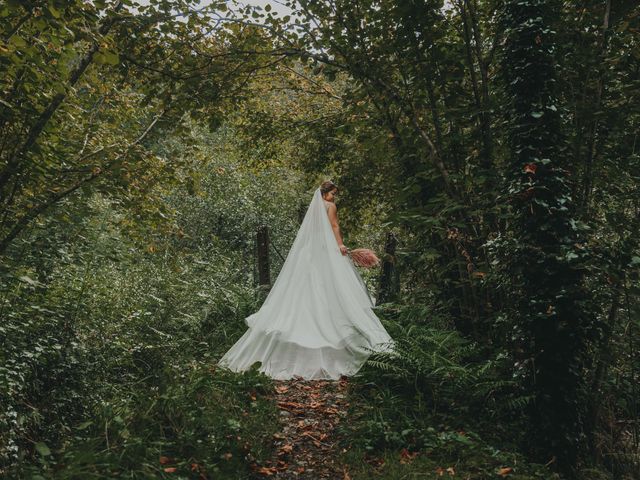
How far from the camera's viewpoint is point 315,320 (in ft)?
26.0

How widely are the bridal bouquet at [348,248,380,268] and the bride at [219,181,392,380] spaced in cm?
11

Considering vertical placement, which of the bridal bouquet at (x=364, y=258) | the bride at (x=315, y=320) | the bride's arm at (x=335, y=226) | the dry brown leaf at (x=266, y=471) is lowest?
the dry brown leaf at (x=266, y=471)

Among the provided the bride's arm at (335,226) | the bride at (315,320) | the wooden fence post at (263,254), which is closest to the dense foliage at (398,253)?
the bride at (315,320)

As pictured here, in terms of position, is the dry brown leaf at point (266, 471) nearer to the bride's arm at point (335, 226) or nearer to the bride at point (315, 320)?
the bride at point (315, 320)

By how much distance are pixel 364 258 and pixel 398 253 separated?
580mm

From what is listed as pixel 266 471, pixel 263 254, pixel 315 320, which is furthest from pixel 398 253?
pixel 266 471

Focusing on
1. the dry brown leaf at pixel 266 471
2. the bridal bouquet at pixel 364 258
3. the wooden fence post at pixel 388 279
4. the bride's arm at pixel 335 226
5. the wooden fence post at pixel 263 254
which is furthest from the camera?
the wooden fence post at pixel 388 279

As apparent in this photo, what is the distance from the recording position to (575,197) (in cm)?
612

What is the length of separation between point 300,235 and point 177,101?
2.95 m

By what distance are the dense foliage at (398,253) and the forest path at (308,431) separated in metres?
0.21

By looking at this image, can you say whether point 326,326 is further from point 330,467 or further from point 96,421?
point 96,421

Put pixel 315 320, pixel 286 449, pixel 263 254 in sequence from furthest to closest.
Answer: pixel 263 254 → pixel 315 320 → pixel 286 449

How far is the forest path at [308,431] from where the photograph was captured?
200 inches

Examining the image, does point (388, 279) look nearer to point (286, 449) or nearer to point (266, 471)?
point (286, 449)
